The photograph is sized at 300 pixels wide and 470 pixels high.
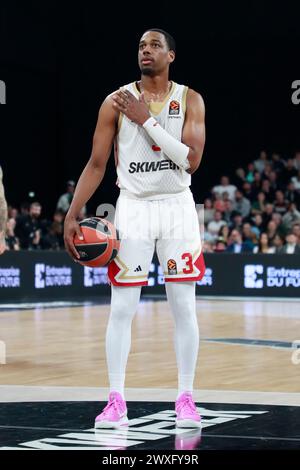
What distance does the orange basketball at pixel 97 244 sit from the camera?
5.30 metres

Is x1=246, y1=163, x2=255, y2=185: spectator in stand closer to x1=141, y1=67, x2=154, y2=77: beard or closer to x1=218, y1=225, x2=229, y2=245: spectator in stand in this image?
x1=218, y1=225, x2=229, y2=245: spectator in stand

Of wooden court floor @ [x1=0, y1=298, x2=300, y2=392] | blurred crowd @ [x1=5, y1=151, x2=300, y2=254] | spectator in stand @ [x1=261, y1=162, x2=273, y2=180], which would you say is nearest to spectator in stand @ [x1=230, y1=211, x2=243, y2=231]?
blurred crowd @ [x1=5, y1=151, x2=300, y2=254]

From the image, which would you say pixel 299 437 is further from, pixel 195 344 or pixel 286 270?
pixel 286 270

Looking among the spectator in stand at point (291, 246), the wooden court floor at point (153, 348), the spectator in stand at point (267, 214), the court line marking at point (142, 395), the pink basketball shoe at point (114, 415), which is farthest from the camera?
the spectator in stand at point (267, 214)

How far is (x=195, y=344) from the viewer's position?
5.44m

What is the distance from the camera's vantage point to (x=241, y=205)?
2016 cm

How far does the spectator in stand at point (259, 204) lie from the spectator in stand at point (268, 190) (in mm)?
120

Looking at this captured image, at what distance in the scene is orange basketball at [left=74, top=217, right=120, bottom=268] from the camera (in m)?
5.30

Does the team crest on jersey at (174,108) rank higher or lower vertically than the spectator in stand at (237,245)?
higher

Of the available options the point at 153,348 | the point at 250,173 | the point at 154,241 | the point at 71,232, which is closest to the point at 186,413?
the point at 154,241

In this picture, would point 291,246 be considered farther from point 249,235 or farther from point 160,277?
point 160,277

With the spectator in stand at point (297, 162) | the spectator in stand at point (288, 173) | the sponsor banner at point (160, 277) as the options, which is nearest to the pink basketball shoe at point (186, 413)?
the sponsor banner at point (160, 277)

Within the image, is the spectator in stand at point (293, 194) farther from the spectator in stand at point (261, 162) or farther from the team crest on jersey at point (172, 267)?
the team crest on jersey at point (172, 267)
